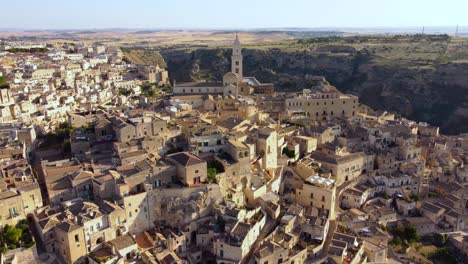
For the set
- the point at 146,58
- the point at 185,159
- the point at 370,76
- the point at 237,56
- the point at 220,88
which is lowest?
the point at 370,76

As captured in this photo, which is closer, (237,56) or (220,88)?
(220,88)

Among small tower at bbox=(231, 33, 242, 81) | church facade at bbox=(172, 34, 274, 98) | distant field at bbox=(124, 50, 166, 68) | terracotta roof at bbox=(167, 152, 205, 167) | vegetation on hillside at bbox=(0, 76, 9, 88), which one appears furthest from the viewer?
distant field at bbox=(124, 50, 166, 68)

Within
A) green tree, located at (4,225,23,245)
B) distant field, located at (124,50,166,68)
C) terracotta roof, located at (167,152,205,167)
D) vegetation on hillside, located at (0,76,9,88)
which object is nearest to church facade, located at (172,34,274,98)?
vegetation on hillside, located at (0,76,9,88)

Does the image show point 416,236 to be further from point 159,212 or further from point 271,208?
point 159,212

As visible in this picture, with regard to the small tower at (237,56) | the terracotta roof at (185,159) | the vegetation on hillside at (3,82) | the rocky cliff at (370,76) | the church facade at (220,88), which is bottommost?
the rocky cliff at (370,76)

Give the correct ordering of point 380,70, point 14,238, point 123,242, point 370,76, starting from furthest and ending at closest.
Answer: point 380,70 < point 370,76 < point 123,242 < point 14,238

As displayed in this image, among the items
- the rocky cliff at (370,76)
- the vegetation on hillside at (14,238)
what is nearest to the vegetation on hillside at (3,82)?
the vegetation on hillside at (14,238)

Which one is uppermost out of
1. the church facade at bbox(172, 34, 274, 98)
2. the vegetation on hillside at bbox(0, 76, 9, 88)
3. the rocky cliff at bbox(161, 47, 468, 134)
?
the vegetation on hillside at bbox(0, 76, 9, 88)

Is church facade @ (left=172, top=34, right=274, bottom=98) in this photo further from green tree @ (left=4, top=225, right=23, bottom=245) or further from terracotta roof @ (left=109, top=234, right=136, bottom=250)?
green tree @ (left=4, top=225, right=23, bottom=245)

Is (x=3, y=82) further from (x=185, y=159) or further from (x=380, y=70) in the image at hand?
(x=380, y=70)

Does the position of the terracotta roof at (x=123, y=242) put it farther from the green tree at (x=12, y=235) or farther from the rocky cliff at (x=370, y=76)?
the rocky cliff at (x=370, y=76)

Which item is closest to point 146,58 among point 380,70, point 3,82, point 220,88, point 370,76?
point 370,76
